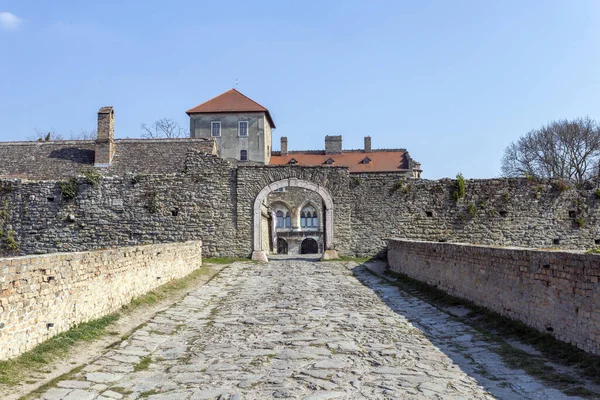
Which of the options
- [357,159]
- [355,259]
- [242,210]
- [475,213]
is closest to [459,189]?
[475,213]

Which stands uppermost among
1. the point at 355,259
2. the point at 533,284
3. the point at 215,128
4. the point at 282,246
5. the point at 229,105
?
the point at 229,105

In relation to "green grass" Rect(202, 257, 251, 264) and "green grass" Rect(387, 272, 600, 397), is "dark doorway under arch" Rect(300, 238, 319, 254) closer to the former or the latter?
"green grass" Rect(202, 257, 251, 264)

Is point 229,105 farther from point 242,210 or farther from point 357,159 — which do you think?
point 242,210

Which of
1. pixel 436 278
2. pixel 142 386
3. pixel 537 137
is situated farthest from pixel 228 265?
pixel 537 137

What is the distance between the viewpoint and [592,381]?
5.45m

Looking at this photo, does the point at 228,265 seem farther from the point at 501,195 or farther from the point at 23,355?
the point at 23,355

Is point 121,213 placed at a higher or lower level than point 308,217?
higher

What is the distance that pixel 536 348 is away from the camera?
6949 mm

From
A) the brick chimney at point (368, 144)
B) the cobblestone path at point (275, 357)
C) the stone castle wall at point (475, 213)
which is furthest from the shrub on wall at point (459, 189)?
the brick chimney at point (368, 144)

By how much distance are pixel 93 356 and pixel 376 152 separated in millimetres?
55528

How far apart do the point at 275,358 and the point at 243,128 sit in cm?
4917

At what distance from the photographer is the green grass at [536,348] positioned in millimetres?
5664

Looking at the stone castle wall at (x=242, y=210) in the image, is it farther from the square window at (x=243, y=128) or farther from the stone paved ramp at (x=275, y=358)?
the square window at (x=243, y=128)

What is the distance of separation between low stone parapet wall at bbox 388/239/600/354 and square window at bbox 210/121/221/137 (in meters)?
43.7
